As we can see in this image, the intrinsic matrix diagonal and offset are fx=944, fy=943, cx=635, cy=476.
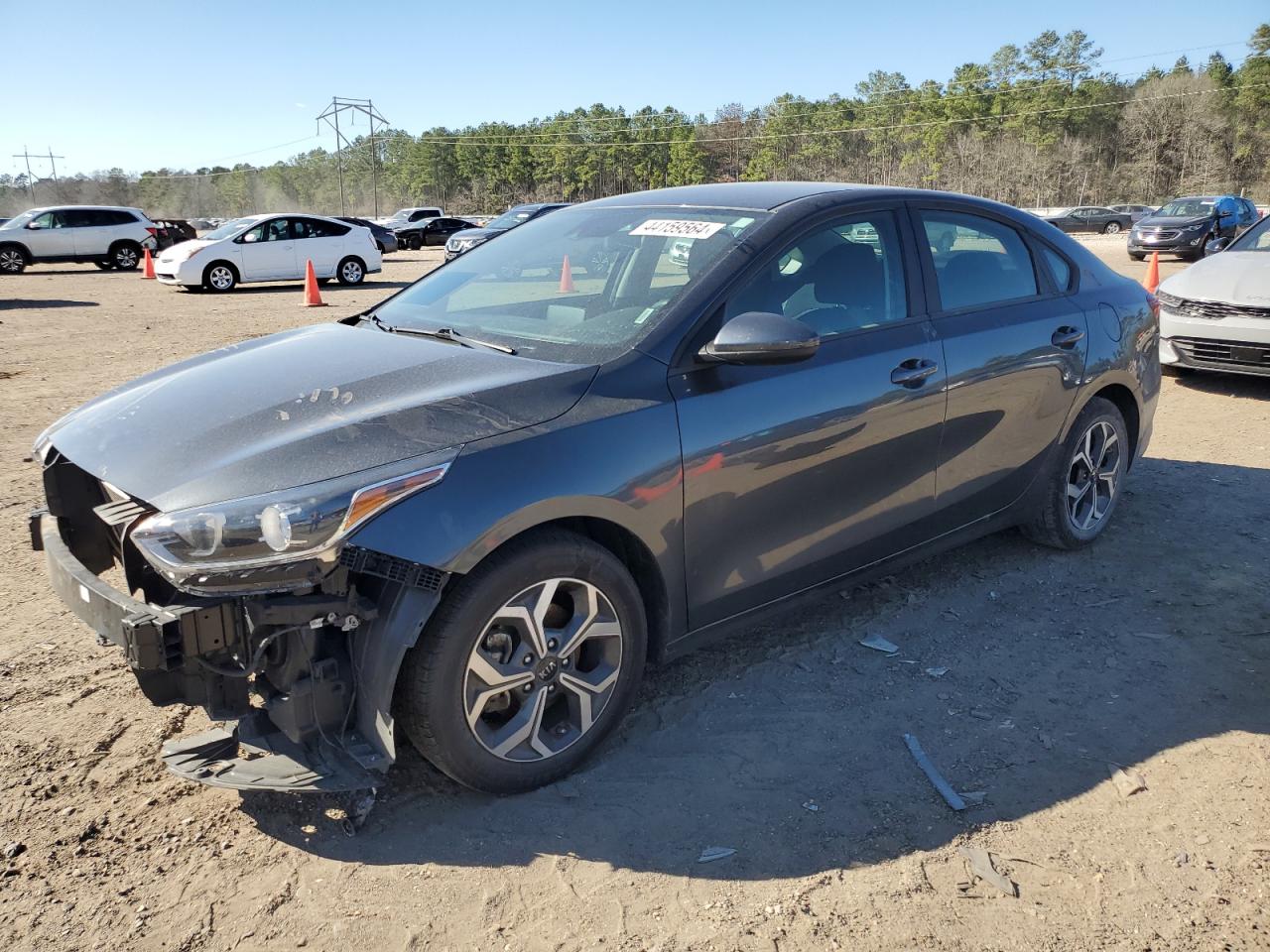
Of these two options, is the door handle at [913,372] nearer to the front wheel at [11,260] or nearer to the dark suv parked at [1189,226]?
the dark suv parked at [1189,226]

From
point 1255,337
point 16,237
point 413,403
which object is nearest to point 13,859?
point 413,403

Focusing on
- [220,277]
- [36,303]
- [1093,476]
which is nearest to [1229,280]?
[1093,476]

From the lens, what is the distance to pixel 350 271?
2133 cm

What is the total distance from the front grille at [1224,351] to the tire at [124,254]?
1086 inches

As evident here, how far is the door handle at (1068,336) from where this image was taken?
434cm

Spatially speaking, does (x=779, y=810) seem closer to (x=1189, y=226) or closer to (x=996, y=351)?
(x=996, y=351)

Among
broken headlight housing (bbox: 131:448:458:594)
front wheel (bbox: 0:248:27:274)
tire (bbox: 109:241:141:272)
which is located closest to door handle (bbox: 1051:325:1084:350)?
broken headlight housing (bbox: 131:448:458:594)

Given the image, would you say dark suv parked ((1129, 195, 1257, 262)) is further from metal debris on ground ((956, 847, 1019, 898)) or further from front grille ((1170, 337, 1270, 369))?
metal debris on ground ((956, 847, 1019, 898))

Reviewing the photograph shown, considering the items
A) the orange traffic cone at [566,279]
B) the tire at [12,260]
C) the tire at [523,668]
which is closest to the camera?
the tire at [523,668]

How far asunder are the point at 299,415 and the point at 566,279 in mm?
1406

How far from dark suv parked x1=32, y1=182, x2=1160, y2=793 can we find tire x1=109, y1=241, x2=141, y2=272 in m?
27.3

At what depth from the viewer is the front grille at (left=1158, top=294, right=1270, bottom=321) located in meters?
7.86

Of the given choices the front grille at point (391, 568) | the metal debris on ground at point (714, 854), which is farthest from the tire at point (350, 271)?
the metal debris on ground at point (714, 854)

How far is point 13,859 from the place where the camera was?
257cm
